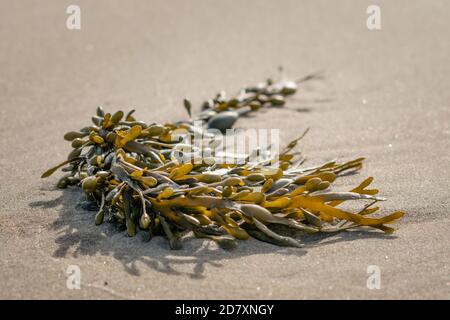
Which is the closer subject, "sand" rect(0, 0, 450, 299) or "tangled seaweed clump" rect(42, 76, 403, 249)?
A: "sand" rect(0, 0, 450, 299)

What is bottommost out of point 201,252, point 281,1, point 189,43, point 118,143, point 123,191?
point 201,252

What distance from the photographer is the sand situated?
5.52 feet

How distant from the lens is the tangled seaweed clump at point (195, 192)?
1.80m

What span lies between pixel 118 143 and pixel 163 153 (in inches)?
5.6

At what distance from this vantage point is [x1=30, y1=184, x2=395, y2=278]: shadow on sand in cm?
173

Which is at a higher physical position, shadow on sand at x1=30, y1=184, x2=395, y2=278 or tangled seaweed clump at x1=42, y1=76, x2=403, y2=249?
tangled seaweed clump at x1=42, y1=76, x2=403, y2=249

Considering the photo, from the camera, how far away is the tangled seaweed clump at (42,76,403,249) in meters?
1.80

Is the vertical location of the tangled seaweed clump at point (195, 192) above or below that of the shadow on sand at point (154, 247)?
above

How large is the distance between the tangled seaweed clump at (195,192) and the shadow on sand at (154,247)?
0.9 inches

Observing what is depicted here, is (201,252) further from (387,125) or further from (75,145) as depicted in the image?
(387,125)

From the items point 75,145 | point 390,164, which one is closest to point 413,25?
point 390,164

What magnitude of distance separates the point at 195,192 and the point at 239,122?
1.00 meters

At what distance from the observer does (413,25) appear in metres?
3.81

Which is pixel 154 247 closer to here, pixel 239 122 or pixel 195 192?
pixel 195 192
